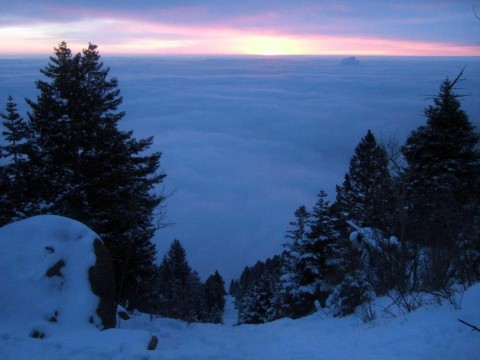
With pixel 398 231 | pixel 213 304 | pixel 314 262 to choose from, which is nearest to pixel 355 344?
pixel 398 231

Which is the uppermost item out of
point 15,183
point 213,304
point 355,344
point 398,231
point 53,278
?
point 15,183

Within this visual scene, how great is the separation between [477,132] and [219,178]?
16343 cm

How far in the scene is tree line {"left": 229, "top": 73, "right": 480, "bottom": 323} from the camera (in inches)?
376

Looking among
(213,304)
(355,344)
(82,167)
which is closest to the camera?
(355,344)

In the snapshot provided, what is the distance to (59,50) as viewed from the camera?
14.9 m

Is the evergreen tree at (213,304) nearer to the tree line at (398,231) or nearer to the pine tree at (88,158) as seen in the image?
the tree line at (398,231)

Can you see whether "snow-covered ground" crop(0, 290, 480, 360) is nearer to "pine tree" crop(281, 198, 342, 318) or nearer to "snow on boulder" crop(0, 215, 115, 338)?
"snow on boulder" crop(0, 215, 115, 338)

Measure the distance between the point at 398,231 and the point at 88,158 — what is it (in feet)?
39.7

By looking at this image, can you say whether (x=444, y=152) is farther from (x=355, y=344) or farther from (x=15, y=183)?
(x=15, y=183)

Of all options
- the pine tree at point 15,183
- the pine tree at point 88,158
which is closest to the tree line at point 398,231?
the pine tree at point 88,158

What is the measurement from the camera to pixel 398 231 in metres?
12.0

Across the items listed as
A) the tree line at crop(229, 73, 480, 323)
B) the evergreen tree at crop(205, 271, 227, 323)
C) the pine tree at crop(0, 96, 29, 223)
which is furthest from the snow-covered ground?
the evergreen tree at crop(205, 271, 227, 323)

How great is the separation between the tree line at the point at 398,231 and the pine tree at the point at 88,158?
7.86m

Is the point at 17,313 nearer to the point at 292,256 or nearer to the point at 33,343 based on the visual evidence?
the point at 33,343
